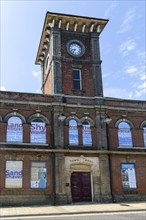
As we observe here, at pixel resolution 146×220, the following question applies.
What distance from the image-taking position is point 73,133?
24.6 metres

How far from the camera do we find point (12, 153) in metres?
22.8

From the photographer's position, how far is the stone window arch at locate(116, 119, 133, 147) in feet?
84.1

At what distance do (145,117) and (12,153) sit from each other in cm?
1172

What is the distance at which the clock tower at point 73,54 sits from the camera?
2628 cm

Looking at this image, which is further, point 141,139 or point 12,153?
point 141,139

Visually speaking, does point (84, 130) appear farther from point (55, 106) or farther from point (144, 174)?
point (144, 174)

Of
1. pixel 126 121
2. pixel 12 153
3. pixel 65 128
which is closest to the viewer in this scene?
pixel 12 153

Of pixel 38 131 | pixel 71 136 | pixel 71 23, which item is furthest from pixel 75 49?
pixel 38 131

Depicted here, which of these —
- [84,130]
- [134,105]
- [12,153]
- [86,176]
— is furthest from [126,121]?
[12,153]

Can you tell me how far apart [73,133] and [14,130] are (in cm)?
460

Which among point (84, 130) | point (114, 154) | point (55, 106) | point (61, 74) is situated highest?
point (61, 74)

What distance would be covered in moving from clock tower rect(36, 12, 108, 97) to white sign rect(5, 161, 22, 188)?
6522 mm

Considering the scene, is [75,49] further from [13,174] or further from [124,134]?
[13,174]

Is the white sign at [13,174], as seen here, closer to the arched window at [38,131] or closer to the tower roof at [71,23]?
the arched window at [38,131]
